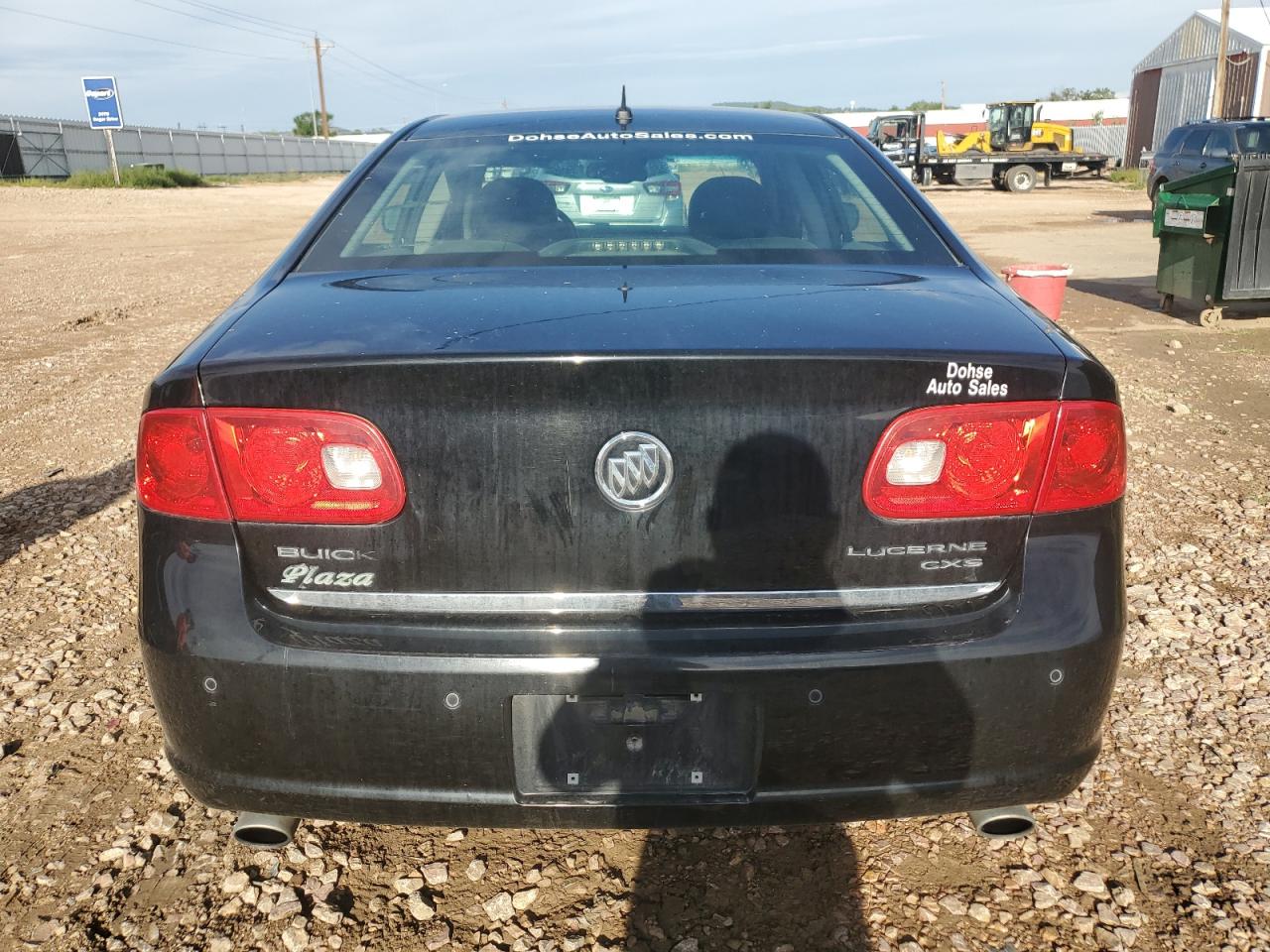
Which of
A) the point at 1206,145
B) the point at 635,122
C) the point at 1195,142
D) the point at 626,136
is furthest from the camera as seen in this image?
the point at 1195,142

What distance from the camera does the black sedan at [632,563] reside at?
1678 mm

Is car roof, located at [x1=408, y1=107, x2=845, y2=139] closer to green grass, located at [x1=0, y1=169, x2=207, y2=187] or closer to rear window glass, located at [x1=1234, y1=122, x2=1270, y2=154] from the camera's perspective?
rear window glass, located at [x1=1234, y1=122, x2=1270, y2=154]

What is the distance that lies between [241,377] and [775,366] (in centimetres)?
87

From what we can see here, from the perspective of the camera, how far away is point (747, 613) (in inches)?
68.5

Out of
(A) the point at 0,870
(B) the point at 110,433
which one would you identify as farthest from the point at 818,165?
(B) the point at 110,433

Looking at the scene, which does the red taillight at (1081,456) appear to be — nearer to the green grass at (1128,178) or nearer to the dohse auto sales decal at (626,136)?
the dohse auto sales decal at (626,136)

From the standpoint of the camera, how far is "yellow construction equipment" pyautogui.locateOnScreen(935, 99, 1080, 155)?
35719 millimetres

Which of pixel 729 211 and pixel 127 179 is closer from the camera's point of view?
pixel 729 211

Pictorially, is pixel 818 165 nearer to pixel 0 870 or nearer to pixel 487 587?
pixel 487 587

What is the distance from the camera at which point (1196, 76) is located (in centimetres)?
3734

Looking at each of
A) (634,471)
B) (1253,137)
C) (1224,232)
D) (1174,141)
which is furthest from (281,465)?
(1174,141)

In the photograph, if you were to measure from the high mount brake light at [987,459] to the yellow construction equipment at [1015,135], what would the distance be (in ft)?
120

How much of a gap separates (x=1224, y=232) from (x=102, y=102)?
35.6m

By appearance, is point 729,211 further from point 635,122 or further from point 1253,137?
point 1253,137
